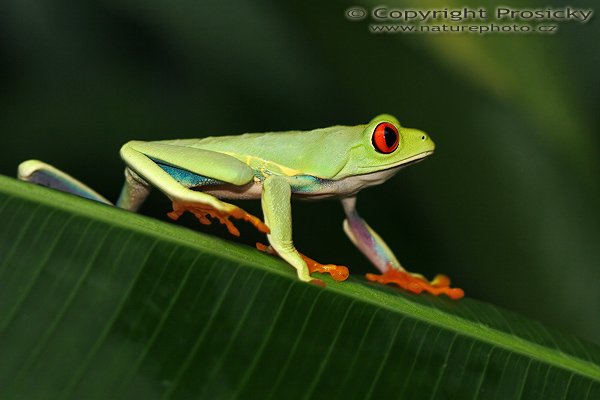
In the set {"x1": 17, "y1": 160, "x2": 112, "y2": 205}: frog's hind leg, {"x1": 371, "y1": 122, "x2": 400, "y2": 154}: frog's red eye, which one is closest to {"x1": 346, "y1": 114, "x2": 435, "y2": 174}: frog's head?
{"x1": 371, "y1": 122, "x2": 400, "y2": 154}: frog's red eye

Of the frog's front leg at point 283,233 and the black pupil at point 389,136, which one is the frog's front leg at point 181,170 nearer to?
the frog's front leg at point 283,233

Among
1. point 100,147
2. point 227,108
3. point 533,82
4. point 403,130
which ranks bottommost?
point 100,147

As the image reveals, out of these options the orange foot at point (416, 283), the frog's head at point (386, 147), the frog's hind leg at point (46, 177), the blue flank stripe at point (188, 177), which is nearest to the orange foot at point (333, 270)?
the orange foot at point (416, 283)

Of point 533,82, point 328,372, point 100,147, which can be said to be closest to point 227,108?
point 100,147

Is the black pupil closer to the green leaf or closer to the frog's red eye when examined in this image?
the frog's red eye

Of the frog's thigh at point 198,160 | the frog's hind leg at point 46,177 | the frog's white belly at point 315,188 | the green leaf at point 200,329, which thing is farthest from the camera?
the frog's white belly at point 315,188

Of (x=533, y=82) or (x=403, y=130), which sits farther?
(x=533, y=82)

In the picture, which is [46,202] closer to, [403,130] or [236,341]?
[236,341]

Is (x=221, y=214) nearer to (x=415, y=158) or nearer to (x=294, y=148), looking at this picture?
(x=294, y=148)
